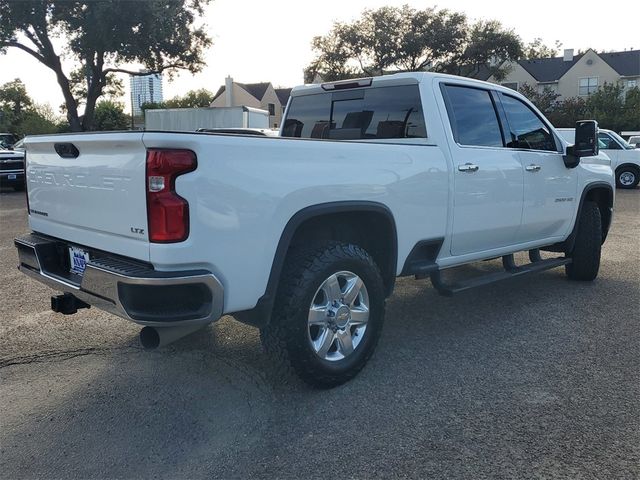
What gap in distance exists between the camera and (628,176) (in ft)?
57.6

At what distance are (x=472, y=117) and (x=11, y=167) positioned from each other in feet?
51.1

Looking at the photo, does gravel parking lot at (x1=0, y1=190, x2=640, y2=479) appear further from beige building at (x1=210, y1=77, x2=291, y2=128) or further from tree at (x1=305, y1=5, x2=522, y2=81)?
beige building at (x1=210, y1=77, x2=291, y2=128)

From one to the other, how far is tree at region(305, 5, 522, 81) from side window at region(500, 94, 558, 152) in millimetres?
34795

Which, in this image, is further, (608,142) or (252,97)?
(252,97)

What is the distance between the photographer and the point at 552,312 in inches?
198

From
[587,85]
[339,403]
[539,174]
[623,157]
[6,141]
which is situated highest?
[587,85]

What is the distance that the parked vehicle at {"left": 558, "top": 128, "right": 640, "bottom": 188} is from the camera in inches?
681

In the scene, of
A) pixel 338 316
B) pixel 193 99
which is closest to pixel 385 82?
pixel 338 316

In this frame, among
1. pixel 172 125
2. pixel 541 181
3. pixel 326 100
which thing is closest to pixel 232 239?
pixel 326 100

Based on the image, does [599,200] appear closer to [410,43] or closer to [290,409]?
[290,409]

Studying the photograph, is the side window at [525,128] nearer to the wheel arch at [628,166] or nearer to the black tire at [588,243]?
the black tire at [588,243]

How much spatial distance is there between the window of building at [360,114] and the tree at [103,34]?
18.3m

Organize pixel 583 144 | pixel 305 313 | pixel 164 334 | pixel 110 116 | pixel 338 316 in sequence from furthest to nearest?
pixel 110 116, pixel 583 144, pixel 338 316, pixel 305 313, pixel 164 334

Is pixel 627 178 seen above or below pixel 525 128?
below
